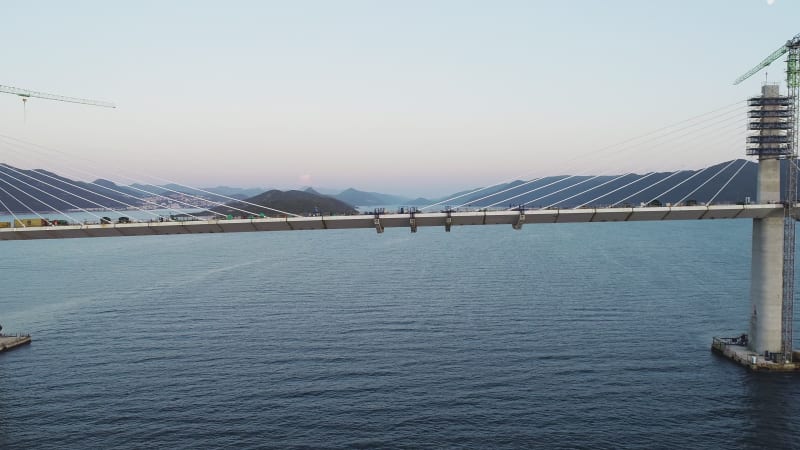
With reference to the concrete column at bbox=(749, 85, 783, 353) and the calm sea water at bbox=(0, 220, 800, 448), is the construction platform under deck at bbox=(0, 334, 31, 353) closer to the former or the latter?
the calm sea water at bbox=(0, 220, 800, 448)

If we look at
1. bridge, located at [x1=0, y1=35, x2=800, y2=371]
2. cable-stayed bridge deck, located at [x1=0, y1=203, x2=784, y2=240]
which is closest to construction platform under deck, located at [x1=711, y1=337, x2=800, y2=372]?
bridge, located at [x1=0, y1=35, x2=800, y2=371]

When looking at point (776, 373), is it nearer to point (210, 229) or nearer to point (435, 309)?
point (435, 309)

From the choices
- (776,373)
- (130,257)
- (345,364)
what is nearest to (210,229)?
(345,364)

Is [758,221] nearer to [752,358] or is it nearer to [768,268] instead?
[768,268]

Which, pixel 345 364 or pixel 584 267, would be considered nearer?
pixel 345 364

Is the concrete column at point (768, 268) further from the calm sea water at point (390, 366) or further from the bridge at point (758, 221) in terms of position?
the calm sea water at point (390, 366)

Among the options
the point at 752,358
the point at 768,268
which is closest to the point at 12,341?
the point at 752,358

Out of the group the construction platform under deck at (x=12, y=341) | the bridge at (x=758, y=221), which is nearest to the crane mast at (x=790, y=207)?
the bridge at (x=758, y=221)
